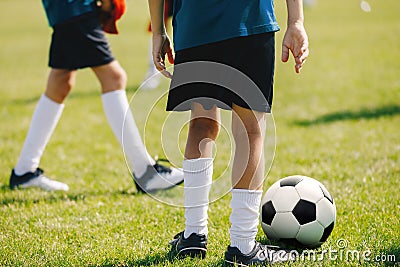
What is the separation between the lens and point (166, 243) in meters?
3.13

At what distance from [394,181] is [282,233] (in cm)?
133

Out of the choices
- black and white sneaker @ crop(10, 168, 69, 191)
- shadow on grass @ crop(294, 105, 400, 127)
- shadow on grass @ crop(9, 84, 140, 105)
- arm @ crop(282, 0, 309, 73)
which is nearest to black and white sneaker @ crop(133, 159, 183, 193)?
black and white sneaker @ crop(10, 168, 69, 191)

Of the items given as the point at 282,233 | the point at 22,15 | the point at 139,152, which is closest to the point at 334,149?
the point at 139,152

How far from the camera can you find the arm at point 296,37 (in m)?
2.52

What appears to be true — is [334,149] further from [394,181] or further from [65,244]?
[65,244]

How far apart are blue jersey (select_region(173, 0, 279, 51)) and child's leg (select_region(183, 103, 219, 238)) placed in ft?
1.06

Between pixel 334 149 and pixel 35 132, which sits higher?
pixel 35 132

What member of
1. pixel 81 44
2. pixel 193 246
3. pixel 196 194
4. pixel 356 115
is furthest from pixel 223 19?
pixel 356 115

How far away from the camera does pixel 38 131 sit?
416 cm

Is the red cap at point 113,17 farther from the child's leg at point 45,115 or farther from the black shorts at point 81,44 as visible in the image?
the child's leg at point 45,115

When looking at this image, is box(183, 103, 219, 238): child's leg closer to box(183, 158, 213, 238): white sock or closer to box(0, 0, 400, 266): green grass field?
box(183, 158, 213, 238): white sock

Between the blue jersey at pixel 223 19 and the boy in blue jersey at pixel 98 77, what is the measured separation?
139cm

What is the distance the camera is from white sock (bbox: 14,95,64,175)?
414cm

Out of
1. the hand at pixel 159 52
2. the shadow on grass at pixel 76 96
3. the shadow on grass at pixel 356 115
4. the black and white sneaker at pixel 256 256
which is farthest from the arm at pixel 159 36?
the shadow on grass at pixel 76 96
